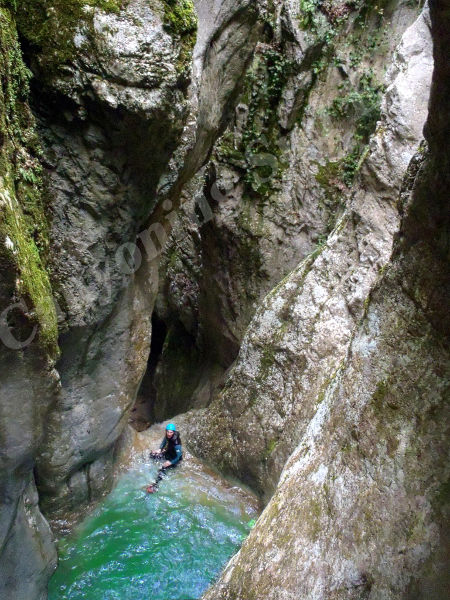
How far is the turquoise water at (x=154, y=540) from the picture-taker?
5.31m

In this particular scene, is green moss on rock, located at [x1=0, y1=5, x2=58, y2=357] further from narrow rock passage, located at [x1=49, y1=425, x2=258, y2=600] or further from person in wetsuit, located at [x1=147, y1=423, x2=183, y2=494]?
person in wetsuit, located at [x1=147, y1=423, x2=183, y2=494]

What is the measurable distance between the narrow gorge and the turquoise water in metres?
0.04

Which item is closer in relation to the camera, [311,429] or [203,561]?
[311,429]

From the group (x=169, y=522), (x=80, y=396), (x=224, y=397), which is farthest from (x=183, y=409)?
(x=80, y=396)

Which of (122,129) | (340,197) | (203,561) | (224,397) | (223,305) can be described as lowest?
(203,561)

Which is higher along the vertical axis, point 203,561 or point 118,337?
point 118,337

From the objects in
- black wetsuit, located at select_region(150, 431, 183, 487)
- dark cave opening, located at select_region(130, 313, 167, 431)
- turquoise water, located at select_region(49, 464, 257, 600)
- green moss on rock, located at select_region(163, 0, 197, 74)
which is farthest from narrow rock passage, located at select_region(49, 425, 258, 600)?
green moss on rock, located at select_region(163, 0, 197, 74)

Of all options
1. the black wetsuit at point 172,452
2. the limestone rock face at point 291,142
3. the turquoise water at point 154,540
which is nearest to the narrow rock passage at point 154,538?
the turquoise water at point 154,540

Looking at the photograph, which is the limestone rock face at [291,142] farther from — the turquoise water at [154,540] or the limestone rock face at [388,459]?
the limestone rock face at [388,459]

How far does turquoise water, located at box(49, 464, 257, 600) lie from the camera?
5.31 meters

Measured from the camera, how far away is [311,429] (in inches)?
160

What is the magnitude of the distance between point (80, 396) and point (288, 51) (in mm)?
7176

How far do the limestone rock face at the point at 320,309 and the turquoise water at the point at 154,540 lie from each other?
0.53m

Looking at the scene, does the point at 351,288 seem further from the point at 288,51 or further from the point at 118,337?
the point at 288,51
